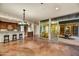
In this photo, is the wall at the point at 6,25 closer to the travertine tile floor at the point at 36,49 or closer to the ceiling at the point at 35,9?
the ceiling at the point at 35,9

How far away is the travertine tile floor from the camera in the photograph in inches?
96.2

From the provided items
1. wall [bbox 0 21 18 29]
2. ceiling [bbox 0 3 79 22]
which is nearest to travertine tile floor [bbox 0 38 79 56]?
wall [bbox 0 21 18 29]

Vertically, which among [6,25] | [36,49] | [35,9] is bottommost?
[36,49]

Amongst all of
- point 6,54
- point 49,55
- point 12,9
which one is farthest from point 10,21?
point 49,55

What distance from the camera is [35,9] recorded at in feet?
8.27

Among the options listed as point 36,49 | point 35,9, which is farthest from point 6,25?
point 36,49

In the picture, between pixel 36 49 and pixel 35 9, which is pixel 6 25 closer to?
pixel 35 9


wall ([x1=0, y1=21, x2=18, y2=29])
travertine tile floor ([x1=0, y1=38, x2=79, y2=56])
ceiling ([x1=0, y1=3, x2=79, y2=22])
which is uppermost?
ceiling ([x1=0, y1=3, x2=79, y2=22])

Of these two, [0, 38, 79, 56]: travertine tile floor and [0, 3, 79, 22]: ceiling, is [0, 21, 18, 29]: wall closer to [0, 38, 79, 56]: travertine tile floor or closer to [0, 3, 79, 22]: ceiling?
[0, 3, 79, 22]: ceiling

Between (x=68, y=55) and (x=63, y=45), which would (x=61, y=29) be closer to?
(x=63, y=45)

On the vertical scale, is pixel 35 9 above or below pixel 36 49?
above

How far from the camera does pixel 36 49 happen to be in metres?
2.52

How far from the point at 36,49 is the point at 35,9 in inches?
35.6

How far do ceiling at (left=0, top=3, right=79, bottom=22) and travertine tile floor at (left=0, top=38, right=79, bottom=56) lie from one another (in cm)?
59
